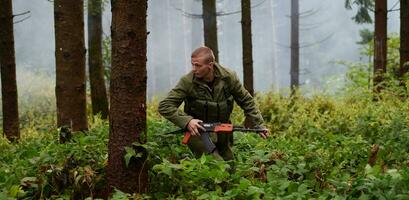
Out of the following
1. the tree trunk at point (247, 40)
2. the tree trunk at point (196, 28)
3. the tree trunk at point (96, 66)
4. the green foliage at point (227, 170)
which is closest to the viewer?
the green foliage at point (227, 170)

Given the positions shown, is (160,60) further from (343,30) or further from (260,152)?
(260,152)

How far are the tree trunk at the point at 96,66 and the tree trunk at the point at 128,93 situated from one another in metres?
8.00

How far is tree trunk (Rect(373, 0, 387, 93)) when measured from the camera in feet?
45.6

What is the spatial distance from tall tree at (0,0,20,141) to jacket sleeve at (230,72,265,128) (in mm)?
4912

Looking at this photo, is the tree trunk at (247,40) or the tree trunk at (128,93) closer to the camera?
the tree trunk at (128,93)

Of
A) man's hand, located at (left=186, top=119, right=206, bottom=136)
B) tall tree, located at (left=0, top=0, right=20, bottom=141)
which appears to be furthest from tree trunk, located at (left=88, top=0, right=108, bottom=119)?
man's hand, located at (left=186, top=119, right=206, bottom=136)

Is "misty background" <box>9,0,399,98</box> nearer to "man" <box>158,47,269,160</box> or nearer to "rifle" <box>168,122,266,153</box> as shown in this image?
"man" <box>158,47,269,160</box>

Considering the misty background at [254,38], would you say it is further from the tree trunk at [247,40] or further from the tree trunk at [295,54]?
the tree trunk at [247,40]

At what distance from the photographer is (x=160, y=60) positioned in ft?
249

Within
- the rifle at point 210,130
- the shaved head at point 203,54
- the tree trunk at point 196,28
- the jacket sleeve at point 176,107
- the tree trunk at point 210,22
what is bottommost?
the rifle at point 210,130

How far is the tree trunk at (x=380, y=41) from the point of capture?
45.6 feet

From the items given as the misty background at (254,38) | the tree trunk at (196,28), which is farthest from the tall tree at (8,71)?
the tree trunk at (196,28)

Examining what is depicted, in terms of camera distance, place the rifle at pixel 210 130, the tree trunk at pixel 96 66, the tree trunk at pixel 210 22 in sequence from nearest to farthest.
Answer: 1. the rifle at pixel 210 130
2. the tree trunk at pixel 96 66
3. the tree trunk at pixel 210 22

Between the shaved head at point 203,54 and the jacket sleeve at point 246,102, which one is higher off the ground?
the shaved head at point 203,54
